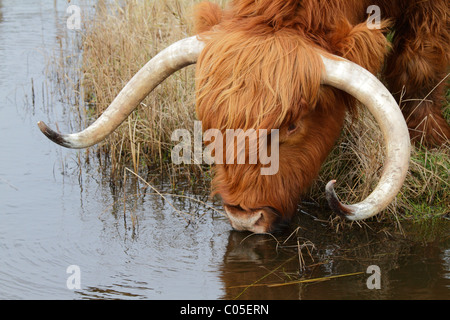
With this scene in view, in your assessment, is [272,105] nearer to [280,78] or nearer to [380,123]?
[280,78]

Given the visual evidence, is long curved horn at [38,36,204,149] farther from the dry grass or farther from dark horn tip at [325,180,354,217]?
dark horn tip at [325,180,354,217]

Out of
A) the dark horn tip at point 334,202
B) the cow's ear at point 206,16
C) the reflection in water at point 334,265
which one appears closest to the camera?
the dark horn tip at point 334,202

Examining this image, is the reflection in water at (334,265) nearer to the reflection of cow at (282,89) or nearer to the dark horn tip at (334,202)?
the reflection of cow at (282,89)

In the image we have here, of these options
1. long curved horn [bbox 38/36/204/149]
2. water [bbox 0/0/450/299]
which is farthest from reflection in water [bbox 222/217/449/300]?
long curved horn [bbox 38/36/204/149]

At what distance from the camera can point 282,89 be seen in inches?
154

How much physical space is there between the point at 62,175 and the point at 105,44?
6.42 feet

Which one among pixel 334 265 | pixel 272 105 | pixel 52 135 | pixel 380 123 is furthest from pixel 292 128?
pixel 52 135

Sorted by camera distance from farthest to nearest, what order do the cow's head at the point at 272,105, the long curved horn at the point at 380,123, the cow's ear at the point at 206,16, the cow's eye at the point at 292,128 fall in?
the cow's ear at the point at 206,16
the cow's eye at the point at 292,128
the cow's head at the point at 272,105
the long curved horn at the point at 380,123

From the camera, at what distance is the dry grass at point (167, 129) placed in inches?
205

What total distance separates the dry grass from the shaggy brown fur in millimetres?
765

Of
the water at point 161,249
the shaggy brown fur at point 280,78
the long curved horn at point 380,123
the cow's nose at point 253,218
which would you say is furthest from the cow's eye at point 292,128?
the water at point 161,249

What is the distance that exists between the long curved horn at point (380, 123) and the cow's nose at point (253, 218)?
76 cm

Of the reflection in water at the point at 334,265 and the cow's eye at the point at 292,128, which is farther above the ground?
the cow's eye at the point at 292,128
